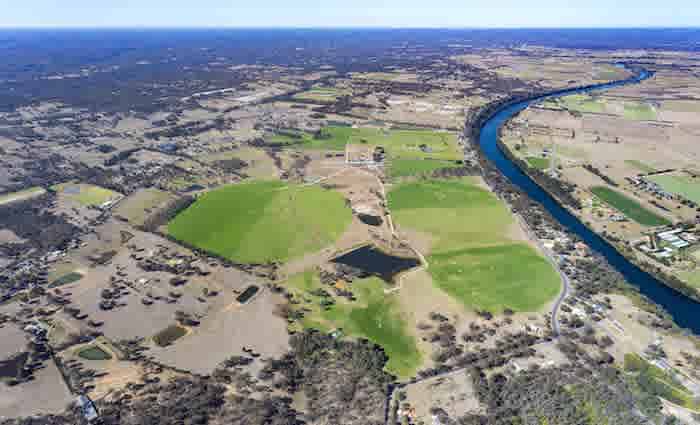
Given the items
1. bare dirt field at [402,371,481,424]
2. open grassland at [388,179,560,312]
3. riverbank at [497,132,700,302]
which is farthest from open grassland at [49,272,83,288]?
riverbank at [497,132,700,302]

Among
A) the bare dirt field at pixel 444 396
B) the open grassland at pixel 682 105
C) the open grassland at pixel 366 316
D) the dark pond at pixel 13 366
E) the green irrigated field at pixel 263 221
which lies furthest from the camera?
the open grassland at pixel 682 105

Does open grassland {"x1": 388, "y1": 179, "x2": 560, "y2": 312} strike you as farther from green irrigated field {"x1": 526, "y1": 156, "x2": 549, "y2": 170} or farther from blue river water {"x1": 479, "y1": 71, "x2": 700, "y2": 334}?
green irrigated field {"x1": 526, "y1": 156, "x2": 549, "y2": 170}

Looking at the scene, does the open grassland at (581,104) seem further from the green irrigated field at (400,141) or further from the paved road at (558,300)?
the paved road at (558,300)

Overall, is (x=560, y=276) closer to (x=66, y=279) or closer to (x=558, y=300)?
(x=558, y=300)

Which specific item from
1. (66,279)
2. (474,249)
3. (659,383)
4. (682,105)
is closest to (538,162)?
(474,249)

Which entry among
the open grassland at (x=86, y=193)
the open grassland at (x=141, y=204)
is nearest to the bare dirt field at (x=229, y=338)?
the open grassland at (x=141, y=204)
